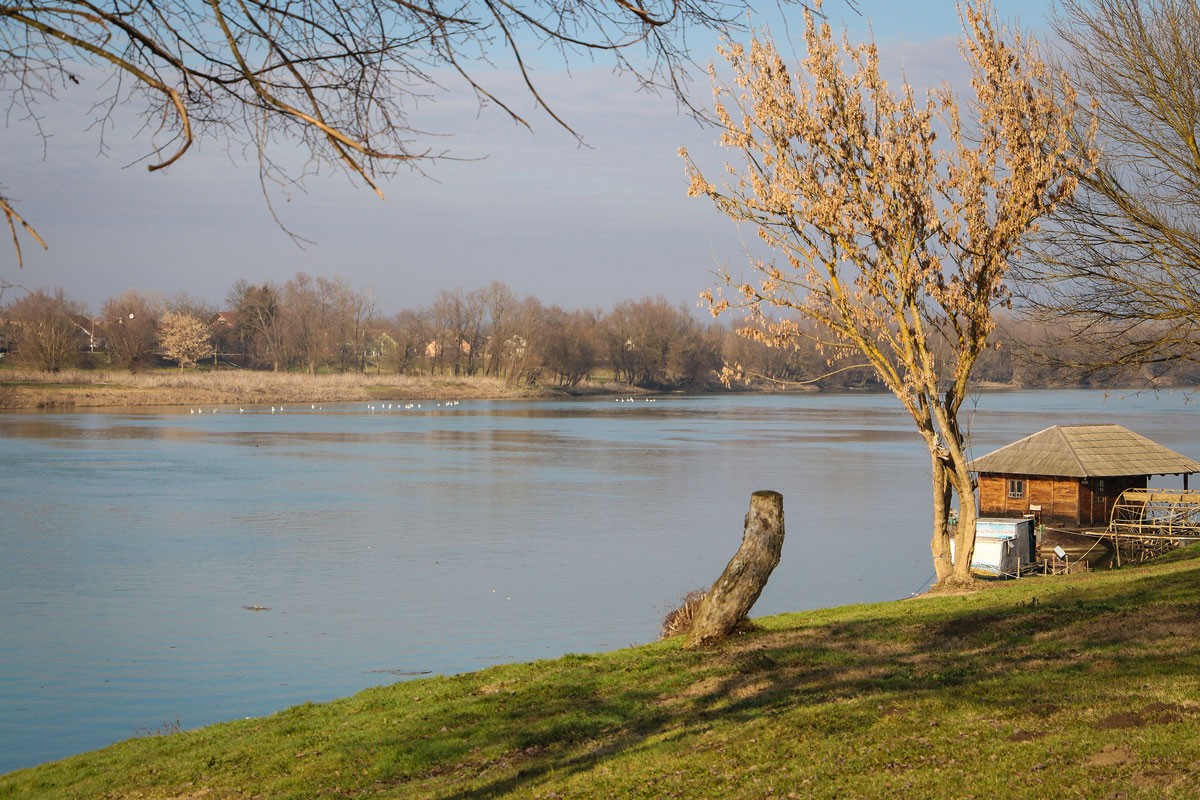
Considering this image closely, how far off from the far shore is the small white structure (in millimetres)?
76772

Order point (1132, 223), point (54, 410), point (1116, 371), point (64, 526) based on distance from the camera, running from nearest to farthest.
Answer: point (1132, 223), point (1116, 371), point (64, 526), point (54, 410)

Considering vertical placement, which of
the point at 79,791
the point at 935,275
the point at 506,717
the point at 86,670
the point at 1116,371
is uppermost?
the point at 935,275

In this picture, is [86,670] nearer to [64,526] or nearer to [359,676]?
[359,676]

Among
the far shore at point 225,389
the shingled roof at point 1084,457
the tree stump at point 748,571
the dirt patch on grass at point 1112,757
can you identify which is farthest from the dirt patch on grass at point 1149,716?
the far shore at point 225,389

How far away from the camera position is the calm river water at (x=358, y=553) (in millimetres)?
18906

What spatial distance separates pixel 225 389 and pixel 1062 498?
83960 mm

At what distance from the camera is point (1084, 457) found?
36.6 m

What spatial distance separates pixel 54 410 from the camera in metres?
86.0

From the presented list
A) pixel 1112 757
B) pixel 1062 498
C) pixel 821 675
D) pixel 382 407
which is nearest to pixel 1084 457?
pixel 1062 498

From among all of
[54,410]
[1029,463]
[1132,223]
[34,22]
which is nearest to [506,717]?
[34,22]

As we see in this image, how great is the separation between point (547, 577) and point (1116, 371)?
1377cm

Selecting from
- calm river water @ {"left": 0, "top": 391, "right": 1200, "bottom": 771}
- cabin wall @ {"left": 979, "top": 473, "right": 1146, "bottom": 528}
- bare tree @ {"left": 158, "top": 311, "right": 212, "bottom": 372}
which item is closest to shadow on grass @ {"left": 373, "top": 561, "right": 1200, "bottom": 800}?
calm river water @ {"left": 0, "top": 391, "right": 1200, "bottom": 771}

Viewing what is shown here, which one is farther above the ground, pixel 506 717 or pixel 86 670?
pixel 506 717

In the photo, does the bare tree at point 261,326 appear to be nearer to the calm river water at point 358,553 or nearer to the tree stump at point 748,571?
the calm river water at point 358,553
